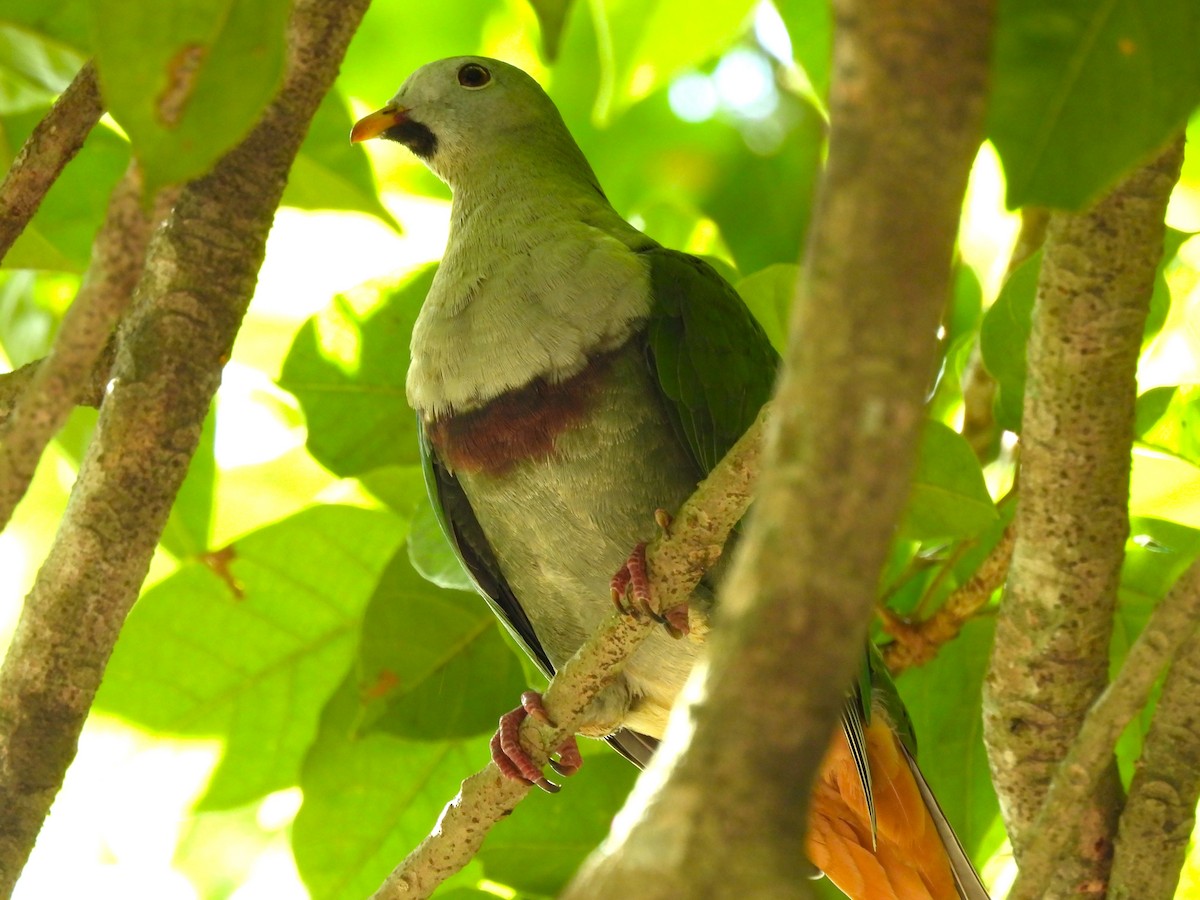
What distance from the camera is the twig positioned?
1.89 meters

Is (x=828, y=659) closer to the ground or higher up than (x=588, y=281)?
closer to the ground

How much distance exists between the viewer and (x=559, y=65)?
2850mm

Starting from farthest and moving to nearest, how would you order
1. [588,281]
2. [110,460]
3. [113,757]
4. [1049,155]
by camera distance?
[113,757], [588,281], [110,460], [1049,155]

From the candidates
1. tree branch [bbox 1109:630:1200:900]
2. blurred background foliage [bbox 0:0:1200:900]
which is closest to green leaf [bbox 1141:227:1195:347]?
blurred background foliage [bbox 0:0:1200:900]

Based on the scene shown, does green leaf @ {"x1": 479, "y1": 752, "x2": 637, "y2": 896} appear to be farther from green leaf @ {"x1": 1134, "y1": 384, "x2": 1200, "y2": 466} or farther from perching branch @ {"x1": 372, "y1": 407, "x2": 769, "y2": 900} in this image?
green leaf @ {"x1": 1134, "y1": 384, "x2": 1200, "y2": 466}

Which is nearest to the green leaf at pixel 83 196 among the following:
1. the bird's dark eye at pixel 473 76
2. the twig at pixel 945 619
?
the bird's dark eye at pixel 473 76

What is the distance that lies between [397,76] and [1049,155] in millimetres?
2112

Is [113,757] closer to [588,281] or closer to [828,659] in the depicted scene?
[588,281]

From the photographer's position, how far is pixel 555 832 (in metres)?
2.03

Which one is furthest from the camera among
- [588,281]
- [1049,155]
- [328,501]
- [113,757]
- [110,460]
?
[328,501]

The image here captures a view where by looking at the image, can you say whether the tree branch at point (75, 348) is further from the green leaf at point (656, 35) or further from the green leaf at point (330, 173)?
the green leaf at point (656, 35)

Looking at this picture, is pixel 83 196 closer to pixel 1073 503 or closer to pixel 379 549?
pixel 379 549

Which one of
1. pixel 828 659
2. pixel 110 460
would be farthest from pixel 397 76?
pixel 828 659

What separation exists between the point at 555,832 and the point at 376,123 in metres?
1.28
